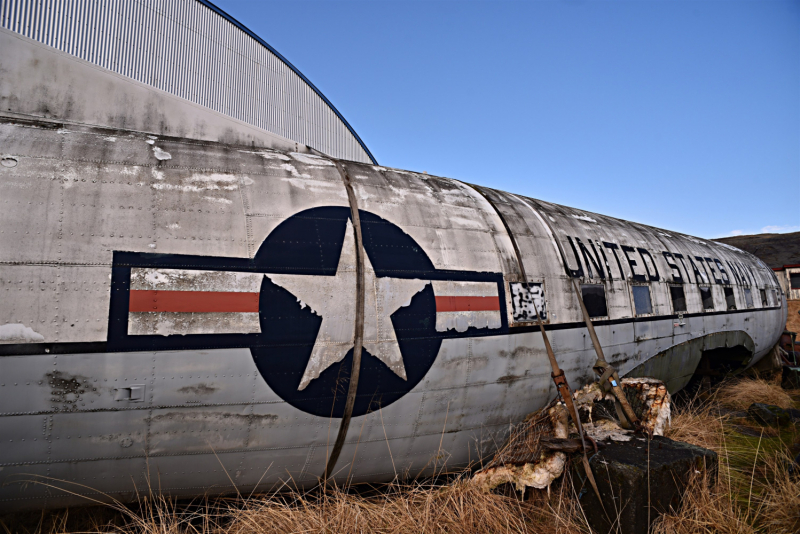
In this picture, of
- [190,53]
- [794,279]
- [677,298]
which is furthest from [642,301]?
[794,279]

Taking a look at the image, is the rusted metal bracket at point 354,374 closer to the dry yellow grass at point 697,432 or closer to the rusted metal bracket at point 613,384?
the rusted metal bracket at point 613,384

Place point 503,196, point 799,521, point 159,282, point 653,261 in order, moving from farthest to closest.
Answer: point 653,261
point 503,196
point 799,521
point 159,282

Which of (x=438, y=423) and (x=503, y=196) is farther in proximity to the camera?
(x=503, y=196)

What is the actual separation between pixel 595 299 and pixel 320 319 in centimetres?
502

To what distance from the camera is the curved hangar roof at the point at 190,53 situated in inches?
375

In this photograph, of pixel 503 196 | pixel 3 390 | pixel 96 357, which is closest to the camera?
pixel 3 390

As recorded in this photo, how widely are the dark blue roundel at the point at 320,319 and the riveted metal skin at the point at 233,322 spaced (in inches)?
Result: 0.9

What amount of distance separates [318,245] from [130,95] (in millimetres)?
4375

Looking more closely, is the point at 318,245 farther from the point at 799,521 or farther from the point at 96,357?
the point at 799,521

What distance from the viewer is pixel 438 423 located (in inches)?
223

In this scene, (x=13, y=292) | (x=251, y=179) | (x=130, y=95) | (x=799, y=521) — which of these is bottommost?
(x=799, y=521)

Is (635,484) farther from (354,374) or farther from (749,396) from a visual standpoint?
(749,396)

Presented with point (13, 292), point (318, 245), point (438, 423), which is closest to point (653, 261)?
point (438, 423)

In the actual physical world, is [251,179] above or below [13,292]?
above
